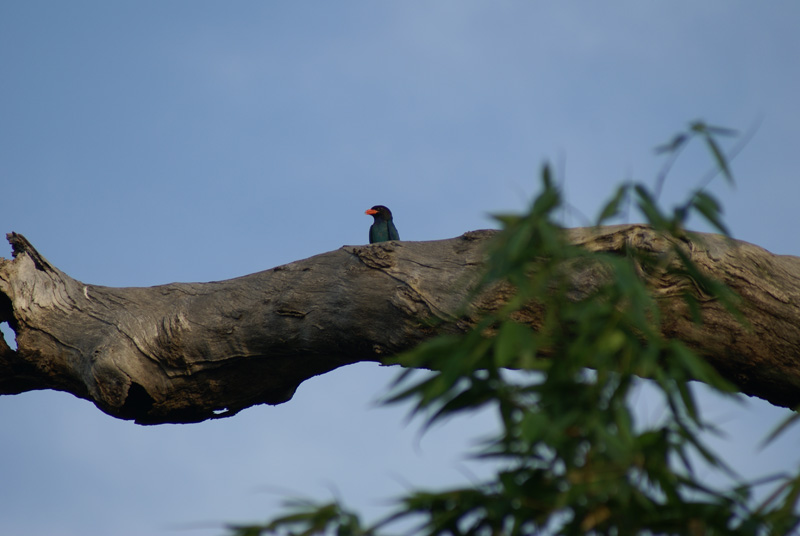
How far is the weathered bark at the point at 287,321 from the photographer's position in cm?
444

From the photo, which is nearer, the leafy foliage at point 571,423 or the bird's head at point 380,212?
the leafy foliage at point 571,423

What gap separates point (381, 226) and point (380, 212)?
0.32 meters

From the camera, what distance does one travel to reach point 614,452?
2.22 metres

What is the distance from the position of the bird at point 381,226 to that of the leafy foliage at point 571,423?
1135cm

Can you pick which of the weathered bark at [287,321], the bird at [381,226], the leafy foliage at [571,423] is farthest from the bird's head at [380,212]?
the leafy foliage at [571,423]

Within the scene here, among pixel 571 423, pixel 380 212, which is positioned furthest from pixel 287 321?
pixel 380 212

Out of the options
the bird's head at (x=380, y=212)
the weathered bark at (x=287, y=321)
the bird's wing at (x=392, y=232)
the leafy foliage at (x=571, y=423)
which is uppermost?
the bird's head at (x=380, y=212)

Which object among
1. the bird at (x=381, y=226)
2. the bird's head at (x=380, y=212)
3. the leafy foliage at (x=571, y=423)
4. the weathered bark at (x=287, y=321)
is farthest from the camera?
the bird's head at (x=380, y=212)

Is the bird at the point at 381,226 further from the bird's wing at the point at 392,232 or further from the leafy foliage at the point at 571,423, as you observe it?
the leafy foliage at the point at 571,423

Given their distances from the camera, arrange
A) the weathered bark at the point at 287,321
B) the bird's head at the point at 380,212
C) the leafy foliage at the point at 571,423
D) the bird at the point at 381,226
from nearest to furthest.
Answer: the leafy foliage at the point at 571,423 < the weathered bark at the point at 287,321 < the bird at the point at 381,226 < the bird's head at the point at 380,212

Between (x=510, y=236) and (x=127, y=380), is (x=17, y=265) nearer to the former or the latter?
(x=127, y=380)

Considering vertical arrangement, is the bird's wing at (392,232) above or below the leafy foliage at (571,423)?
above

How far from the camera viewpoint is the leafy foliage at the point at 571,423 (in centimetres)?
233

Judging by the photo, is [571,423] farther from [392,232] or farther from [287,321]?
[392,232]
